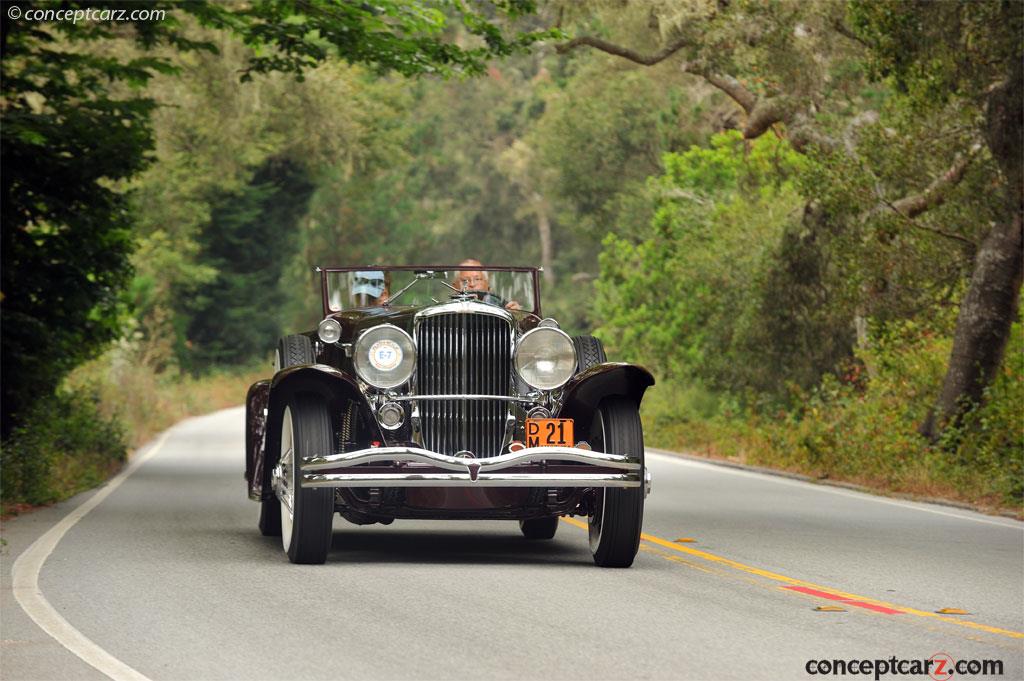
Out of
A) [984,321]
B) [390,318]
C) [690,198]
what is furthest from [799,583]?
[690,198]

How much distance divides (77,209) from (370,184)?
61090 millimetres

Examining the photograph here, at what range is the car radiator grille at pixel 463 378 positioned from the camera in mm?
12211

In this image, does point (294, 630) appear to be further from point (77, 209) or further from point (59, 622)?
point (77, 209)

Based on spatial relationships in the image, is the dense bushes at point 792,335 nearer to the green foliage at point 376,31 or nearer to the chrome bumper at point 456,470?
the green foliage at point 376,31

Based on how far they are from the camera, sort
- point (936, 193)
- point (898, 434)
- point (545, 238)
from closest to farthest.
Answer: point (898, 434) < point (936, 193) < point (545, 238)

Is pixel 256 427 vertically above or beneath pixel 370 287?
beneath

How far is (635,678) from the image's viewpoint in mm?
8008

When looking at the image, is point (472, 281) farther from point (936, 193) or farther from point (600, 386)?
point (936, 193)

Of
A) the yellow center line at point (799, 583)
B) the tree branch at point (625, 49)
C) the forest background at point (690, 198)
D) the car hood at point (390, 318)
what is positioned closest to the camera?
the yellow center line at point (799, 583)

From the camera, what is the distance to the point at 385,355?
1209cm

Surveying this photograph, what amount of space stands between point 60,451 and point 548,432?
39.4 feet

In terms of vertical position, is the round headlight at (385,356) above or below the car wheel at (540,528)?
above

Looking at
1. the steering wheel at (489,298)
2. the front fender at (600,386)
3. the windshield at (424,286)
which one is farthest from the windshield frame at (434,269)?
the front fender at (600,386)

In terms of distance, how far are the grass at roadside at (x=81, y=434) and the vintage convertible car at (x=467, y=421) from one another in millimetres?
5874
